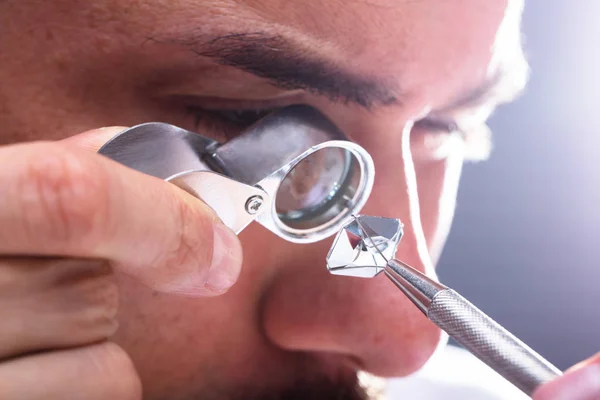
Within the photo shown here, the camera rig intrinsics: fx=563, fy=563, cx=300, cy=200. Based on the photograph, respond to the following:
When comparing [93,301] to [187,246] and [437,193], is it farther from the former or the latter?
[437,193]

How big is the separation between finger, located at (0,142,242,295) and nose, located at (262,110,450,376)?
0.28 metres

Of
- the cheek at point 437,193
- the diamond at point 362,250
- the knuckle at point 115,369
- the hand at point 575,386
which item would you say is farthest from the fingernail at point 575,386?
the cheek at point 437,193

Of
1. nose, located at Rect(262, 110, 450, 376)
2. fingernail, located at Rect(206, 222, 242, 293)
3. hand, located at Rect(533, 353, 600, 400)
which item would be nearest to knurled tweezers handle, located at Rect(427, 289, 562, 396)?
hand, located at Rect(533, 353, 600, 400)

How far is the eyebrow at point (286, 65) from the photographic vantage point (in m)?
0.52

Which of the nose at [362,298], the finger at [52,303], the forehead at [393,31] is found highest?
the forehead at [393,31]

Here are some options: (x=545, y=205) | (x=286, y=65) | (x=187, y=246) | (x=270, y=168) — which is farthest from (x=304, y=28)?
(x=545, y=205)

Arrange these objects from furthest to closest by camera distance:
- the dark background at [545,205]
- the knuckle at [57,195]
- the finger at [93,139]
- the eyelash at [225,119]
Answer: the dark background at [545,205], the eyelash at [225,119], the finger at [93,139], the knuckle at [57,195]

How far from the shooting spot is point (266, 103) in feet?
1.95

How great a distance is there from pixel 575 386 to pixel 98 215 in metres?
0.31

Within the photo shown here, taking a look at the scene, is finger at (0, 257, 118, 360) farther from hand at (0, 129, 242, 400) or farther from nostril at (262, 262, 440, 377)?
nostril at (262, 262, 440, 377)

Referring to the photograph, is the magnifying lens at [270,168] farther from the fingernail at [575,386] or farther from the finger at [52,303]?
the fingernail at [575,386]

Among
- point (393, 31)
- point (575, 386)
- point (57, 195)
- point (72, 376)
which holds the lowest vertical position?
point (72, 376)

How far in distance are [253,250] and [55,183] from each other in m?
0.34

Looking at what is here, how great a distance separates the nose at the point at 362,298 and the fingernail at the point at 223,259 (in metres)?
0.24
